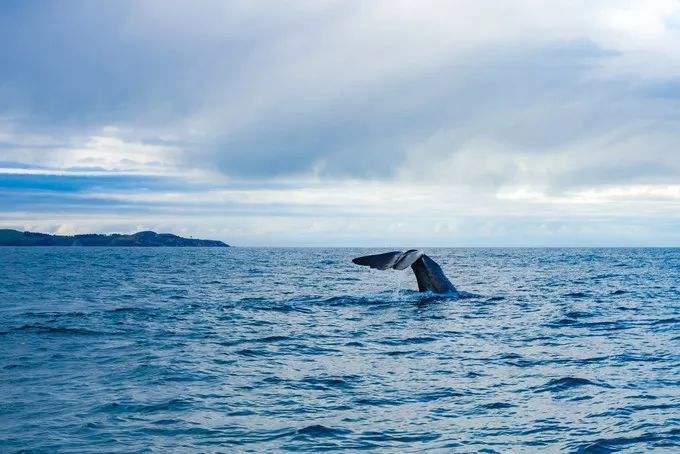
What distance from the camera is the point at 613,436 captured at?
1006 centimetres

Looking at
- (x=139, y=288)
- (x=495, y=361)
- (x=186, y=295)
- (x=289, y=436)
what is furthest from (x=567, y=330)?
(x=139, y=288)

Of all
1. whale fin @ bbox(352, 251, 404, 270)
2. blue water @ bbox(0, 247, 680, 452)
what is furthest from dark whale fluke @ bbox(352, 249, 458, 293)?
blue water @ bbox(0, 247, 680, 452)

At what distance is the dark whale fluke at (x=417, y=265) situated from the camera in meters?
26.8

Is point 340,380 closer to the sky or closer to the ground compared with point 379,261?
closer to the ground

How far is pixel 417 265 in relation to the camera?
3231 centimetres

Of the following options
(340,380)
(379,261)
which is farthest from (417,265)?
(340,380)

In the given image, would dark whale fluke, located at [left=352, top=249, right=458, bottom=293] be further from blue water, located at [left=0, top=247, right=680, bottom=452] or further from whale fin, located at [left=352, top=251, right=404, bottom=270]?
blue water, located at [left=0, top=247, right=680, bottom=452]

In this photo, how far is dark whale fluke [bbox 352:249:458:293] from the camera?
2675cm

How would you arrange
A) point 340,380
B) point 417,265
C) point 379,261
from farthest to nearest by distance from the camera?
point 417,265, point 379,261, point 340,380

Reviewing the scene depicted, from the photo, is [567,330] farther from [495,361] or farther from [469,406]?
[469,406]

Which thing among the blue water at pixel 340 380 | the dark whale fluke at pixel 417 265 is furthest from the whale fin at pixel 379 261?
the blue water at pixel 340 380

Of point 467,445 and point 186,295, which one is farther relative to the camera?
point 186,295

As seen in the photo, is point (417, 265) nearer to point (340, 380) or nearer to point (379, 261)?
point (379, 261)

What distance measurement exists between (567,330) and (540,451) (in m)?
13.8
